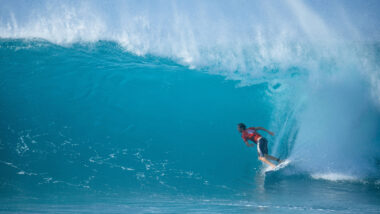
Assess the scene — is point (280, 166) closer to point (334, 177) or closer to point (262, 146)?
point (262, 146)

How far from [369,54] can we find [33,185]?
11.0 metres

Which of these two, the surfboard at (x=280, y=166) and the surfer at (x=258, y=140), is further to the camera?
the surfboard at (x=280, y=166)

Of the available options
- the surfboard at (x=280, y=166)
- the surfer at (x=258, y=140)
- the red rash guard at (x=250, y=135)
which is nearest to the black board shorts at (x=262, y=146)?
the surfer at (x=258, y=140)

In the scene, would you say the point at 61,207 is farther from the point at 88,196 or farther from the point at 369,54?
the point at 369,54

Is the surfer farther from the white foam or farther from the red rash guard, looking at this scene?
the white foam

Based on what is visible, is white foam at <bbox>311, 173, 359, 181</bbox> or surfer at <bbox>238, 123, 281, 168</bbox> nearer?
surfer at <bbox>238, 123, 281, 168</bbox>

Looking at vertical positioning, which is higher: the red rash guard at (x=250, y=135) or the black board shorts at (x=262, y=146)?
the red rash guard at (x=250, y=135)

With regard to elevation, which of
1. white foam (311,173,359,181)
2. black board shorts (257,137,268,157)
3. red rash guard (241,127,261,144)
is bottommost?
white foam (311,173,359,181)

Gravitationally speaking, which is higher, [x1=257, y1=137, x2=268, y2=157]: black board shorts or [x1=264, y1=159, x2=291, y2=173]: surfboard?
[x1=257, y1=137, x2=268, y2=157]: black board shorts

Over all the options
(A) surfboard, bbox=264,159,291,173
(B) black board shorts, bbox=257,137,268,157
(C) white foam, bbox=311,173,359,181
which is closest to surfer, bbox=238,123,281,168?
(B) black board shorts, bbox=257,137,268,157

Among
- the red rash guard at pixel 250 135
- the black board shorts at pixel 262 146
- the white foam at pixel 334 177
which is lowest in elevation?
the white foam at pixel 334 177

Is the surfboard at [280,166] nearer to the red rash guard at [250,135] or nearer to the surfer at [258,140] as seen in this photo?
the surfer at [258,140]

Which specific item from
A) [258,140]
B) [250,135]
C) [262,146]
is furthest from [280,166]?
[250,135]

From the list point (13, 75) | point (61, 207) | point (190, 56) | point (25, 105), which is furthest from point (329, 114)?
point (13, 75)
